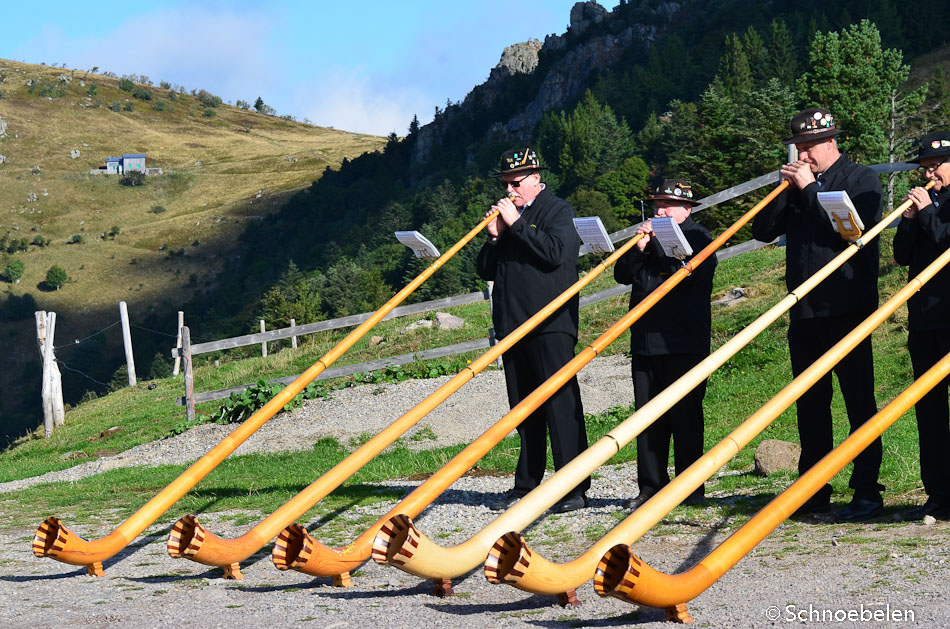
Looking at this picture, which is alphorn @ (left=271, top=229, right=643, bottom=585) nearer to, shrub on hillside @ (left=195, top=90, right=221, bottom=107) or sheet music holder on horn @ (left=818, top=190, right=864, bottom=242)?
sheet music holder on horn @ (left=818, top=190, right=864, bottom=242)

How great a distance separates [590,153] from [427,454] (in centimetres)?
7570

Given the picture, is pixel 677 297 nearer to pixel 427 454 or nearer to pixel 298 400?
pixel 427 454

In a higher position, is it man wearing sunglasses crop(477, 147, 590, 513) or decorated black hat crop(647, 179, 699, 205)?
decorated black hat crop(647, 179, 699, 205)

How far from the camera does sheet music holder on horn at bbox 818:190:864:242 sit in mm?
5469

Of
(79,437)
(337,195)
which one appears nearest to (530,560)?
(79,437)

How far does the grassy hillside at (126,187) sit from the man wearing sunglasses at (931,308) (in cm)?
8234

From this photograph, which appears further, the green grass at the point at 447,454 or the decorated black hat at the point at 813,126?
the green grass at the point at 447,454

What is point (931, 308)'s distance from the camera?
5.84m

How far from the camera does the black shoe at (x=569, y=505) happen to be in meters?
6.79

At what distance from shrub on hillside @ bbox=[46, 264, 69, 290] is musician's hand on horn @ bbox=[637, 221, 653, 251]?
9479 centimetres

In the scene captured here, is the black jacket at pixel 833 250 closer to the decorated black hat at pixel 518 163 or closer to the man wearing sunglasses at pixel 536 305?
the man wearing sunglasses at pixel 536 305

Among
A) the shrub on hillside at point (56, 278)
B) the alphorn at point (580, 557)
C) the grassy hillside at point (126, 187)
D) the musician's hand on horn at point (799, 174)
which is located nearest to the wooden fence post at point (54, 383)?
the musician's hand on horn at point (799, 174)

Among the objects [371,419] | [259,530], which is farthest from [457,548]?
[371,419]

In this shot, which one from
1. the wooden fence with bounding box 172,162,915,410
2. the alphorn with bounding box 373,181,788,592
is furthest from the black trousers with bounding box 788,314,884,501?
the wooden fence with bounding box 172,162,915,410
